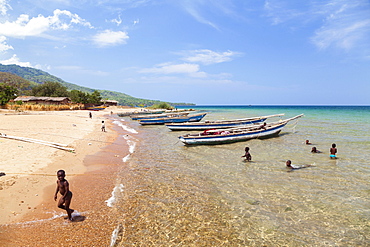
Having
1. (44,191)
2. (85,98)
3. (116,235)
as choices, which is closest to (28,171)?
(44,191)

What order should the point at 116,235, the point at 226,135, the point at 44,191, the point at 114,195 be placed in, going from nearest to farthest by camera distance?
the point at 116,235 < the point at 44,191 < the point at 114,195 < the point at 226,135

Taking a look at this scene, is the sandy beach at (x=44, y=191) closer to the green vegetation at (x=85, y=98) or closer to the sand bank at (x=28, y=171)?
the sand bank at (x=28, y=171)

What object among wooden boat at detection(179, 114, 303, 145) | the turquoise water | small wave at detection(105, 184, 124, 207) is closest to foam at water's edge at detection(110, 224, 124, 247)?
the turquoise water

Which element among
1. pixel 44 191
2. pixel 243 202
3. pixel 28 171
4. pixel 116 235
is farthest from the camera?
pixel 28 171

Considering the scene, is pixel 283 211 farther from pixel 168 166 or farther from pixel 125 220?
pixel 168 166

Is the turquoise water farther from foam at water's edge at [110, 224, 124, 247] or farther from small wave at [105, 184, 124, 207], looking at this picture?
small wave at [105, 184, 124, 207]

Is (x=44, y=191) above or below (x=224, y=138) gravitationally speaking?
below

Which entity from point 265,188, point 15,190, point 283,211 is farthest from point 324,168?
point 15,190

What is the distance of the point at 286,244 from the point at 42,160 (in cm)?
1085

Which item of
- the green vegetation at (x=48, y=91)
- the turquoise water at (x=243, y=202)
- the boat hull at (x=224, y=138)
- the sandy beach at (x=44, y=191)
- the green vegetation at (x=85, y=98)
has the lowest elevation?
the turquoise water at (x=243, y=202)

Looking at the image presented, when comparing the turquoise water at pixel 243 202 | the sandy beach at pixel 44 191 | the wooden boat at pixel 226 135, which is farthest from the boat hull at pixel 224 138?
the sandy beach at pixel 44 191

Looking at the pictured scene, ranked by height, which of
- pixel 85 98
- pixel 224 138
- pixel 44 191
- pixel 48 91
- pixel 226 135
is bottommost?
pixel 44 191

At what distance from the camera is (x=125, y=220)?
6.23 m

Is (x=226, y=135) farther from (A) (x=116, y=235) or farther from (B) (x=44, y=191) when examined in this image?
(A) (x=116, y=235)
